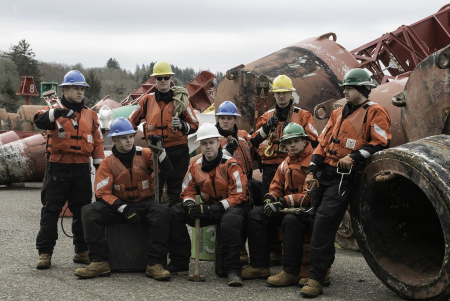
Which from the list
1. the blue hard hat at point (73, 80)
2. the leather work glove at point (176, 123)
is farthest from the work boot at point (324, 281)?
the blue hard hat at point (73, 80)

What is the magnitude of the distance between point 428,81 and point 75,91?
136 inches

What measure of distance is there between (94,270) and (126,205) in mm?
649

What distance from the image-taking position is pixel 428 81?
580cm

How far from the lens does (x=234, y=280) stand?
219 inches

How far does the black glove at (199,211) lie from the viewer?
5.80m

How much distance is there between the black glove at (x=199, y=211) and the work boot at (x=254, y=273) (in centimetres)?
61

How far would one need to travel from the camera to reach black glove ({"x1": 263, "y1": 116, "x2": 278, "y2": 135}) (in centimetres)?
663

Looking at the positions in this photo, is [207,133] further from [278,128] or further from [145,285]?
[145,285]

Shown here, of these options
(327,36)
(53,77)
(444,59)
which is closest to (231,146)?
(444,59)

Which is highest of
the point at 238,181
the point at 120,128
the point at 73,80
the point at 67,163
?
the point at 73,80

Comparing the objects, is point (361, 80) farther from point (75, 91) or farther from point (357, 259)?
point (75, 91)

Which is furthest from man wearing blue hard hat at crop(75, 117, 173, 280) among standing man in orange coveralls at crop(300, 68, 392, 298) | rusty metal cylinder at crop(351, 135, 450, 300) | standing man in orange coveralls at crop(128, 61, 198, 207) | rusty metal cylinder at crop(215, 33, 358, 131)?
rusty metal cylinder at crop(215, 33, 358, 131)

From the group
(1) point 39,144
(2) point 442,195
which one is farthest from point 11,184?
(2) point 442,195

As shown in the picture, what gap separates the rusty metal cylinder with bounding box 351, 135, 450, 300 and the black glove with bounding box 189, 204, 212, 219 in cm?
131
